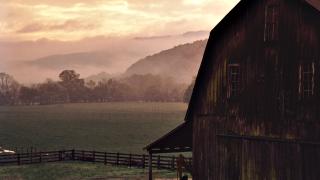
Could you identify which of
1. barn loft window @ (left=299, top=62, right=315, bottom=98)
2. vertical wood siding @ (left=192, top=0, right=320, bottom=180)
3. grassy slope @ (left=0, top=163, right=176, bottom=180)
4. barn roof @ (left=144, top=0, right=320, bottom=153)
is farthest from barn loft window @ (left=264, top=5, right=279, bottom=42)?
grassy slope @ (left=0, top=163, right=176, bottom=180)

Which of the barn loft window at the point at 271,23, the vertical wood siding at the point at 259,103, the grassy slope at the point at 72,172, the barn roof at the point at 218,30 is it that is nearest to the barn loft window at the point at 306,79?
the vertical wood siding at the point at 259,103

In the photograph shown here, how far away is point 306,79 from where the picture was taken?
1845cm

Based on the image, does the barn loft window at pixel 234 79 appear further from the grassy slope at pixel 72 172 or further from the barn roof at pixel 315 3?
the grassy slope at pixel 72 172

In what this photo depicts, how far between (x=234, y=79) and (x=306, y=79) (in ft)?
10.8

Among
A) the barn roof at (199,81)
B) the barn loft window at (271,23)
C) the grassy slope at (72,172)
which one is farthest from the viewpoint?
the grassy slope at (72,172)

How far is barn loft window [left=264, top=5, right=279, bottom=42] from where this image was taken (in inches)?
762

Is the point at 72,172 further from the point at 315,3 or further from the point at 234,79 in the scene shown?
the point at 315,3

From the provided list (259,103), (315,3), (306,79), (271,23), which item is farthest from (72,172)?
(315,3)

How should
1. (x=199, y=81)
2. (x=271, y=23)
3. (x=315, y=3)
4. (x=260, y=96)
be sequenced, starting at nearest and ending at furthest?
1. (x=315, y=3)
2. (x=271, y=23)
3. (x=260, y=96)
4. (x=199, y=81)

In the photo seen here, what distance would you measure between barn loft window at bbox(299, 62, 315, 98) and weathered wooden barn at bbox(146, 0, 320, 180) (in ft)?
0.12

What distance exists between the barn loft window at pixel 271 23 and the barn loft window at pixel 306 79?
1.70 meters

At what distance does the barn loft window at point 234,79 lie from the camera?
2068 cm

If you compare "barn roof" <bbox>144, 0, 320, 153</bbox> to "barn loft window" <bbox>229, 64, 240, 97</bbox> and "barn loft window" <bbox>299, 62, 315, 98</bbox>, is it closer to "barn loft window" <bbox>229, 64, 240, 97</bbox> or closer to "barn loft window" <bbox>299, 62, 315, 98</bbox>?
"barn loft window" <bbox>229, 64, 240, 97</bbox>

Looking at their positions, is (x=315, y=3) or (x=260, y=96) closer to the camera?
(x=315, y=3)
